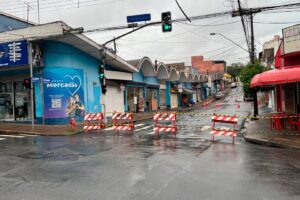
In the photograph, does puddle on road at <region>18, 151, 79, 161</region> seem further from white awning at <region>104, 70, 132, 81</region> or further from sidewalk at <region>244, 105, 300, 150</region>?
white awning at <region>104, 70, 132, 81</region>

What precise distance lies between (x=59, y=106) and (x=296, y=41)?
16.4m

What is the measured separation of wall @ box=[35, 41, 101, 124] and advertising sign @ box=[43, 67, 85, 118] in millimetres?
390

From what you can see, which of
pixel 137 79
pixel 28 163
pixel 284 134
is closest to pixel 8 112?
pixel 137 79

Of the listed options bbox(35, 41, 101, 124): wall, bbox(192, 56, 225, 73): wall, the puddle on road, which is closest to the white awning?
bbox(35, 41, 101, 124): wall

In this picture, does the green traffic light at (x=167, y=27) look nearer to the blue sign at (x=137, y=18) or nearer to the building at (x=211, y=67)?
the blue sign at (x=137, y=18)

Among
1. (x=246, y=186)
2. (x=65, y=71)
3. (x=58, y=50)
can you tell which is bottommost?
(x=246, y=186)

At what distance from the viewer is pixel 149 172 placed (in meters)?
8.41

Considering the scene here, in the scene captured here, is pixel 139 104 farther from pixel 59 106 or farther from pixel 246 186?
pixel 246 186

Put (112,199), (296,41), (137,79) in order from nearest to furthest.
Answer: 1. (112,199)
2. (296,41)
3. (137,79)

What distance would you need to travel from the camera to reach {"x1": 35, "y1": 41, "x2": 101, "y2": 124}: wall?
2459 centimetres

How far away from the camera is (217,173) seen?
330 inches

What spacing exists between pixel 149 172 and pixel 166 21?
1235 centimetres

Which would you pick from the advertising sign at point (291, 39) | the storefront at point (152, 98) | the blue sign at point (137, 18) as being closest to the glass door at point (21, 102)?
the blue sign at point (137, 18)

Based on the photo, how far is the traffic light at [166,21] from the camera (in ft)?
62.3
